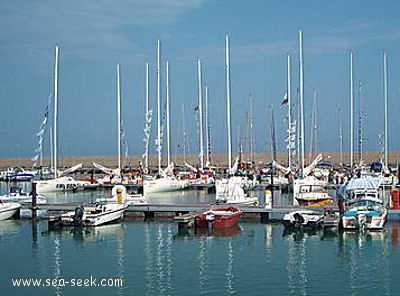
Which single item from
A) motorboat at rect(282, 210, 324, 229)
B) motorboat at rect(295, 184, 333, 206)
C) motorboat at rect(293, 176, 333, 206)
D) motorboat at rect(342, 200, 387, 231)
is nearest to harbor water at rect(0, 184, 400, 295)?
motorboat at rect(342, 200, 387, 231)

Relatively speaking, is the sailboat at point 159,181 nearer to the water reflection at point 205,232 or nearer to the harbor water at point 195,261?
the harbor water at point 195,261

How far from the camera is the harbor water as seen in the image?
24.3 m

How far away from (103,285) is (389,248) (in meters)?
14.3

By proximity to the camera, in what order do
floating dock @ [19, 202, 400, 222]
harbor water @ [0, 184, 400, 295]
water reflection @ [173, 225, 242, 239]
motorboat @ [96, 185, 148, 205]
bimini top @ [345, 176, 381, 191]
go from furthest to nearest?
1. bimini top @ [345, 176, 381, 191]
2. motorboat @ [96, 185, 148, 205]
3. floating dock @ [19, 202, 400, 222]
4. water reflection @ [173, 225, 242, 239]
5. harbor water @ [0, 184, 400, 295]

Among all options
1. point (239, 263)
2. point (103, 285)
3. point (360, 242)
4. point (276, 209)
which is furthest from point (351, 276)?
point (276, 209)

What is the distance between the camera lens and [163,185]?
6353 centimetres

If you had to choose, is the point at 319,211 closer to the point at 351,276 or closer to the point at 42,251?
the point at 351,276

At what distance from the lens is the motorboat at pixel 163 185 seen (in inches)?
2461

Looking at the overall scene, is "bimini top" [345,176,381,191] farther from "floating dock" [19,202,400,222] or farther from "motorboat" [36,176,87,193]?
"motorboat" [36,176,87,193]

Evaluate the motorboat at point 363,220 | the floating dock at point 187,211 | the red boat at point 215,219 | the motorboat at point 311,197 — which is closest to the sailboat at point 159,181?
the motorboat at point 311,197

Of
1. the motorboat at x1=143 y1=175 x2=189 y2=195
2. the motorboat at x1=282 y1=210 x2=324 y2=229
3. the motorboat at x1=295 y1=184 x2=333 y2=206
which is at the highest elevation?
the motorboat at x1=143 y1=175 x2=189 y2=195

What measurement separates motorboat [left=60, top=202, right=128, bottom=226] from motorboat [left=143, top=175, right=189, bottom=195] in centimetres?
2138

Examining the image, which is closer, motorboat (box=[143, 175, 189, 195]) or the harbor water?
the harbor water

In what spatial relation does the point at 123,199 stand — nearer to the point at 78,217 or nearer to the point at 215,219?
the point at 78,217
